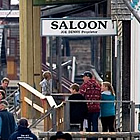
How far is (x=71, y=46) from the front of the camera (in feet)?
223

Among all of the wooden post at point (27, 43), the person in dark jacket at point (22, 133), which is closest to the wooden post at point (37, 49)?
the wooden post at point (27, 43)

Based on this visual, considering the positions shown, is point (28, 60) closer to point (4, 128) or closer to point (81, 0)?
point (81, 0)

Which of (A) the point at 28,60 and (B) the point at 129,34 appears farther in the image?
(A) the point at 28,60

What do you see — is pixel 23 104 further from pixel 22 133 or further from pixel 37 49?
pixel 22 133

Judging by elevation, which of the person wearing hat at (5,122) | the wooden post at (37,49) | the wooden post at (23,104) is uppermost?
the wooden post at (37,49)

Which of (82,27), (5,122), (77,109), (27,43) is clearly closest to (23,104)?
(27,43)

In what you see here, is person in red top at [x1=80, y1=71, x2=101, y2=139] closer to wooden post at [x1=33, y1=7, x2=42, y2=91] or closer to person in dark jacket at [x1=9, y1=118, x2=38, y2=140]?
person in dark jacket at [x1=9, y1=118, x2=38, y2=140]

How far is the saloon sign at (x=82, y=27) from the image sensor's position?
52.7ft

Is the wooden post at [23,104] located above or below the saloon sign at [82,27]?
below

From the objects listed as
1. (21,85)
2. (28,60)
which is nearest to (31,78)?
(28,60)

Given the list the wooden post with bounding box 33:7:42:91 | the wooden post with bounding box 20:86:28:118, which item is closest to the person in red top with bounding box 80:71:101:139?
the wooden post with bounding box 20:86:28:118

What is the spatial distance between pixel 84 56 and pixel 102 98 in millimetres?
53273

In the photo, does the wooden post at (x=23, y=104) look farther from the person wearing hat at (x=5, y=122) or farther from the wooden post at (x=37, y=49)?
the person wearing hat at (x=5, y=122)

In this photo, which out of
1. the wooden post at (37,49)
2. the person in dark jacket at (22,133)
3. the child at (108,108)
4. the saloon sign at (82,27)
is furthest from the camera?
the wooden post at (37,49)
